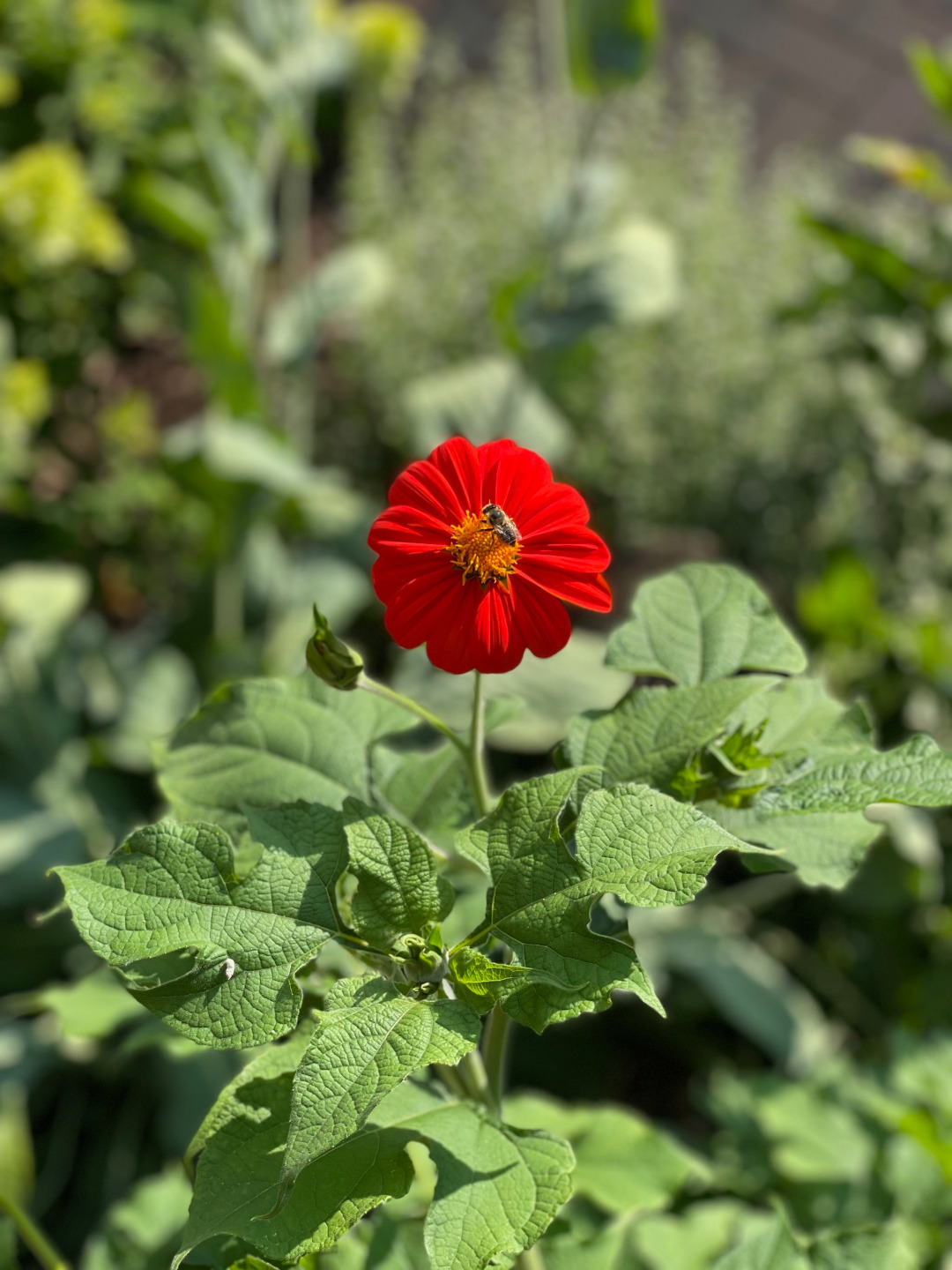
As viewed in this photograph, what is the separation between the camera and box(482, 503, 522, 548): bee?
→ 0.53 m

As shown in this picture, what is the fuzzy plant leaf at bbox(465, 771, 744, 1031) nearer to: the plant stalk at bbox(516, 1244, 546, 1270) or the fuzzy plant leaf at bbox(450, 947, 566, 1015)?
the fuzzy plant leaf at bbox(450, 947, 566, 1015)

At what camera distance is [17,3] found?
2.52 meters

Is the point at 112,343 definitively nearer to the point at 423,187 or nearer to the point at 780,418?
the point at 423,187

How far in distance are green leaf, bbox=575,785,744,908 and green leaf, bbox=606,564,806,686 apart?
0.46 feet

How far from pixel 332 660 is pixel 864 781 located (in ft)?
0.88

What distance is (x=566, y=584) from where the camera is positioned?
536 mm

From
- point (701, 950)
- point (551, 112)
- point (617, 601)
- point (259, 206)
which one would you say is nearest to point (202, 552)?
point (259, 206)

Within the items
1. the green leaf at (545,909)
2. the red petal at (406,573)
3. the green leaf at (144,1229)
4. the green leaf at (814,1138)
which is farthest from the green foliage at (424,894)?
the green leaf at (814,1138)

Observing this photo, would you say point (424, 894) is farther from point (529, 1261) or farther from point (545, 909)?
point (529, 1261)

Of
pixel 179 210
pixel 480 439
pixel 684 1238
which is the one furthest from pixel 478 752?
pixel 179 210

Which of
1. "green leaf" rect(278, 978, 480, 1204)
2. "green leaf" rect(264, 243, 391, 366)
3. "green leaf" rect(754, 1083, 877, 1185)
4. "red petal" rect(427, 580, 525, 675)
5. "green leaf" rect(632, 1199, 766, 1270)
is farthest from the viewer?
"green leaf" rect(264, 243, 391, 366)

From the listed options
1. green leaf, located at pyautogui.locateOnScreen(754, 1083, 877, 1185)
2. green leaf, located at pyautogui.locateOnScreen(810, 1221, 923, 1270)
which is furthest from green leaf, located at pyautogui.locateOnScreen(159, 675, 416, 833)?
green leaf, located at pyautogui.locateOnScreen(754, 1083, 877, 1185)

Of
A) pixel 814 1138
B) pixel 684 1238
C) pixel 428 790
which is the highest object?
pixel 428 790

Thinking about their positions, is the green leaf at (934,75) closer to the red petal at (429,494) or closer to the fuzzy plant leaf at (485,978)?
the red petal at (429,494)
